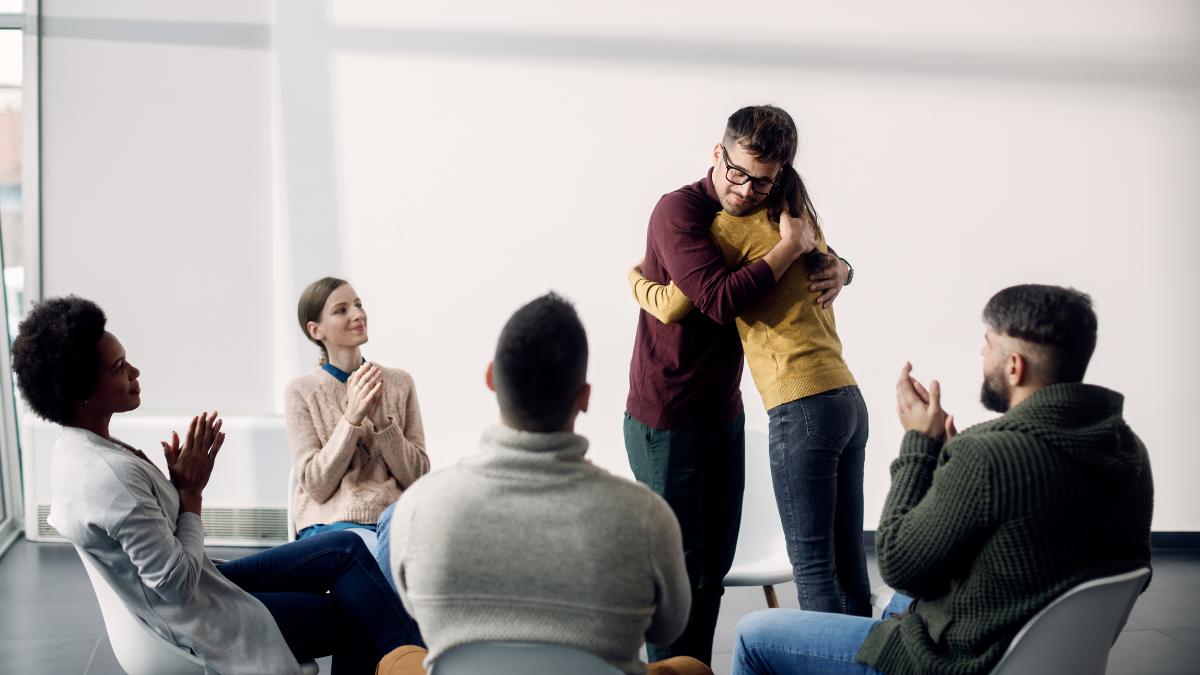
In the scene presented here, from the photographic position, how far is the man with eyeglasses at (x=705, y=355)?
2.09 metres

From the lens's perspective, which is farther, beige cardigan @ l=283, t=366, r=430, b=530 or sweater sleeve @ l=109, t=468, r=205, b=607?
beige cardigan @ l=283, t=366, r=430, b=530

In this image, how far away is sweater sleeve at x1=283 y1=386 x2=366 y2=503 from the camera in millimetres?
2686

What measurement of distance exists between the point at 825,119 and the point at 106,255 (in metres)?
3.22

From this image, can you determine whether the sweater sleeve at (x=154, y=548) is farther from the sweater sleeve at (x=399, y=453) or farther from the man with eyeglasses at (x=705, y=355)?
the man with eyeglasses at (x=705, y=355)

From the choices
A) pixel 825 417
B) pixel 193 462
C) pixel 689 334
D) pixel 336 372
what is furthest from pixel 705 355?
pixel 336 372

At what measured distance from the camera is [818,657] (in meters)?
1.80

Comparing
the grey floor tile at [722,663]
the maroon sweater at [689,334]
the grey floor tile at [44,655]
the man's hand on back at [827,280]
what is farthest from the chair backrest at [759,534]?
the grey floor tile at [44,655]

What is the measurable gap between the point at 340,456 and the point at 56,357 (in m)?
0.86

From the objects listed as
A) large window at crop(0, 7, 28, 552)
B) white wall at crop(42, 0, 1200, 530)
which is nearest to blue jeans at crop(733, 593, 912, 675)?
white wall at crop(42, 0, 1200, 530)

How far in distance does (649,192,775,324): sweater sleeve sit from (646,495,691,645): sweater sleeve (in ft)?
2.27

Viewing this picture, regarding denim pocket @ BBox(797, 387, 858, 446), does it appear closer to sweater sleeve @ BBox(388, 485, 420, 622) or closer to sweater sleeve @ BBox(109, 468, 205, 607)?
sweater sleeve @ BBox(388, 485, 420, 622)

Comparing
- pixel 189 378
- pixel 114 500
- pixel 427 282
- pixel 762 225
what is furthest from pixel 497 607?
pixel 189 378

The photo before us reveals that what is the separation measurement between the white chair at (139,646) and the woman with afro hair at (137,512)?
0.02 metres

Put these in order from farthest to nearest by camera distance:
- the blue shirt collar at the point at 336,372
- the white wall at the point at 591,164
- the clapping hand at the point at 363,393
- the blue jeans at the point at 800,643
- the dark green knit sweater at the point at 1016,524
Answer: the white wall at the point at 591,164 < the blue shirt collar at the point at 336,372 < the clapping hand at the point at 363,393 < the blue jeans at the point at 800,643 < the dark green knit sweater at the point at 1016,524
